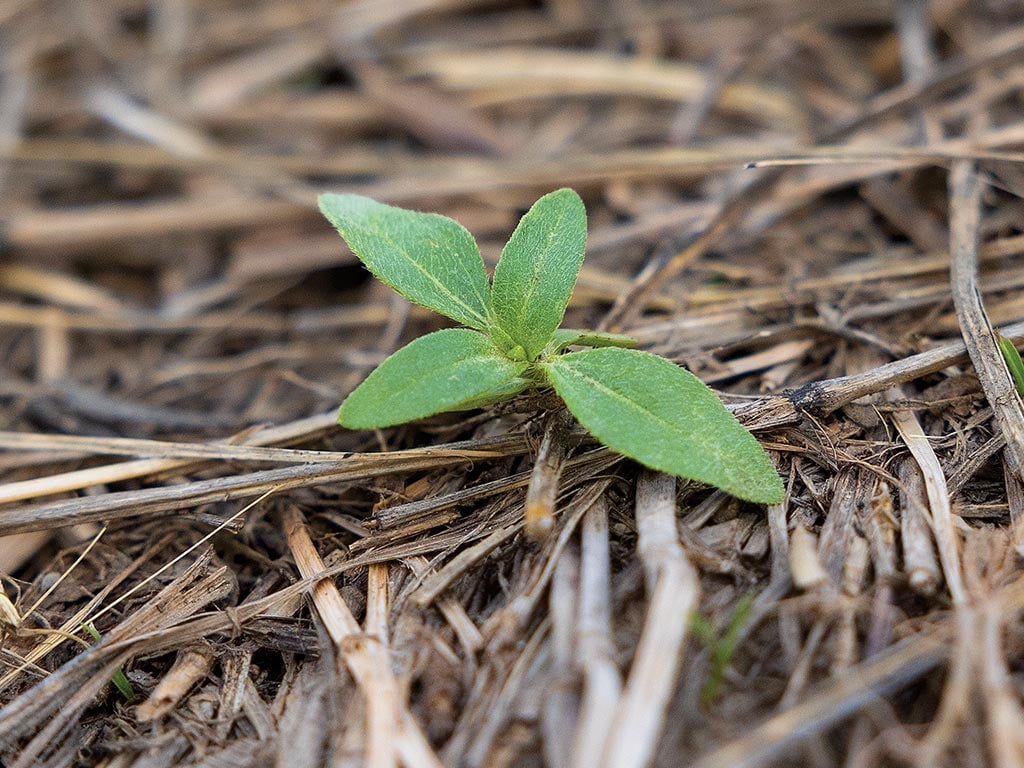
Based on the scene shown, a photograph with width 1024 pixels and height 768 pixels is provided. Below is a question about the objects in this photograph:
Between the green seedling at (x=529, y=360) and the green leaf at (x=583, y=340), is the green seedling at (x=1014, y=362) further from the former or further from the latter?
the green leaf at (x=583, y=340)

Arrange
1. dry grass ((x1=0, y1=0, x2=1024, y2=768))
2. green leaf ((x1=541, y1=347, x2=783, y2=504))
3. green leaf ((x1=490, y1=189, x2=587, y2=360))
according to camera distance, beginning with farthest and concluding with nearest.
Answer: green leaf ((x1=490, y1=189, x2=587, y2=360))
green leaf ((x1=541, y1=347, x2=783, y2=504))
dry grass ((x1=0, y1=0, x2=1024, y2=768))

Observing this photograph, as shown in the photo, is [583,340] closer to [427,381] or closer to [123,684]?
[427,381]

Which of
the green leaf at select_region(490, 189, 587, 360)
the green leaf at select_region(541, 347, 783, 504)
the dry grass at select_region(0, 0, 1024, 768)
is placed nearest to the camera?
the dry grass at select_region(0, 0, 1024, 768)

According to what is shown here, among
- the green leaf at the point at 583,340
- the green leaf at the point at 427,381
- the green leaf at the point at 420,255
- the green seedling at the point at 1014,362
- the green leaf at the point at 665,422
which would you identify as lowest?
the green seedling at the point at 1014,362

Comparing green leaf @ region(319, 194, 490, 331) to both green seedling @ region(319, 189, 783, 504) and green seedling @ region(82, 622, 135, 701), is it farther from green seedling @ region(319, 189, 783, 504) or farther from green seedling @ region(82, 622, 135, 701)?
green seedling @ region(82, 622, 135, 701)

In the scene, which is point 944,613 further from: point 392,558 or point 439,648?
point 392,558

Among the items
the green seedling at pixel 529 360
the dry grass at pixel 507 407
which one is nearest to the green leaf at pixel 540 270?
the green seedling at pixel 529 360

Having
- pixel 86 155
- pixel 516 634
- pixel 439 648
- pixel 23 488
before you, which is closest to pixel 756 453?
pixel 516 634

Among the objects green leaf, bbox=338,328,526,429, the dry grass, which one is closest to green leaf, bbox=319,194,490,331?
green leaf, bbox=338,328,526,429

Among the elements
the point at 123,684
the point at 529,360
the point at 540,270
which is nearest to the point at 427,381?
the point at 529,360
